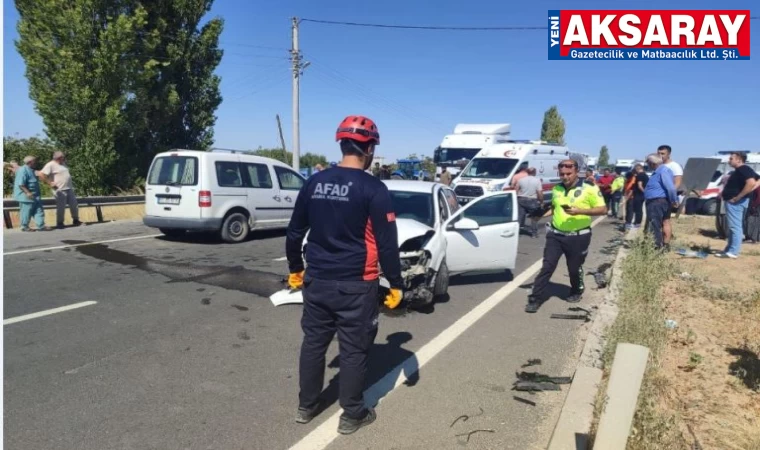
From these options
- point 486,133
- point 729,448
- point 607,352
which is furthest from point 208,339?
point 486,133

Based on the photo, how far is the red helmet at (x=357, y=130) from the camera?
3025 mm

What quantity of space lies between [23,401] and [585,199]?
5.53 metres

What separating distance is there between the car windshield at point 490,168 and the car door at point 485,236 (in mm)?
9488

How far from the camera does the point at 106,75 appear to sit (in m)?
16.6

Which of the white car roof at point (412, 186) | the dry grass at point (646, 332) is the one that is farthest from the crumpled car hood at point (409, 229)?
the dry grass at point (646, 332)

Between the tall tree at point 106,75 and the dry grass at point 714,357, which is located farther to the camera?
the tall tree at point 106,75

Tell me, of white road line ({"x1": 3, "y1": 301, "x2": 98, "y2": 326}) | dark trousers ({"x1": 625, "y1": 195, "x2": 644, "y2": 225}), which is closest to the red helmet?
white road line ({"x1": 3, "y1": 301, "x2": 98, "y2": 326})

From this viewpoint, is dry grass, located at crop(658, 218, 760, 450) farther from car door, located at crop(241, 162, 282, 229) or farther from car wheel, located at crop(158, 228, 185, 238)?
car wheel, located at crop(158, 228, 185, 238)

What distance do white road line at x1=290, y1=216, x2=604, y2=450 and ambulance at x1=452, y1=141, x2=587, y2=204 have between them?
848 centimetres

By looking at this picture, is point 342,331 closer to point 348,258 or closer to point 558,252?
point 348,258

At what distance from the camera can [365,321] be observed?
10.0 feet

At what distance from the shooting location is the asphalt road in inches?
122

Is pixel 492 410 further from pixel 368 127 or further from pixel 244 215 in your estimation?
pixel 244 215

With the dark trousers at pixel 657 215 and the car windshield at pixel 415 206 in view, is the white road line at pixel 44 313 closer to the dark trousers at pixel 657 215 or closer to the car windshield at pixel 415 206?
the car windshield at pixel 415 206
